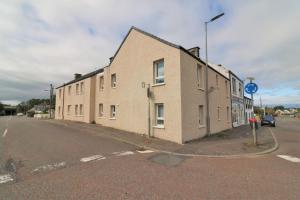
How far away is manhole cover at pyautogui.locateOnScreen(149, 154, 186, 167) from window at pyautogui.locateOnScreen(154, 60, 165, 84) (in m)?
6.65

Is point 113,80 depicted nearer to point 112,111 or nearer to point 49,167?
point 112,111

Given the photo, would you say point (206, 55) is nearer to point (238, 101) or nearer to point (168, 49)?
point (168, 49)

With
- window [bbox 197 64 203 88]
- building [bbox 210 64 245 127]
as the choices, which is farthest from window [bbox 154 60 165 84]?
building [bbox 210 64 245 127]

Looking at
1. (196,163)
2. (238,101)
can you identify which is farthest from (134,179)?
(238,101)

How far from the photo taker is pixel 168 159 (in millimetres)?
8039

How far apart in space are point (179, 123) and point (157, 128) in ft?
6.51

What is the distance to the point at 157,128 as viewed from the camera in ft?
44.8

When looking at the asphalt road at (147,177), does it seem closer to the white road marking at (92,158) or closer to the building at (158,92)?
the white road marking at (92,158)

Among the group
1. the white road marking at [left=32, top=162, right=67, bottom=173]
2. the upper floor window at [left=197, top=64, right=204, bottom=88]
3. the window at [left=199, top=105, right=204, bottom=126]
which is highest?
the upper floor window at [left=197, top=64, right=204, bottom=88]

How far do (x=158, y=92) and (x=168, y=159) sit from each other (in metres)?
6.56

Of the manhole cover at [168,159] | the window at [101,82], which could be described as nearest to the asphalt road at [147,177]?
the manhole cover at [168,159]

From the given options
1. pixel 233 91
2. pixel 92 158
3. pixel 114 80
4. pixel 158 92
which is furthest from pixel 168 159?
pixel 233 91

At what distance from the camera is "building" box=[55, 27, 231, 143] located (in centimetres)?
1277

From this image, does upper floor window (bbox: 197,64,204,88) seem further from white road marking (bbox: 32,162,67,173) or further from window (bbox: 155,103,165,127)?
white road marking (bbox: 32,162,67,173)
